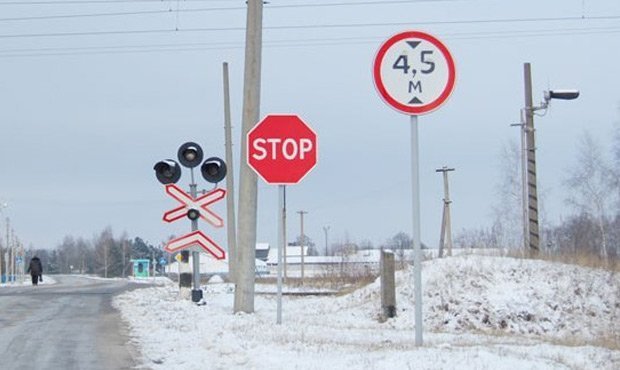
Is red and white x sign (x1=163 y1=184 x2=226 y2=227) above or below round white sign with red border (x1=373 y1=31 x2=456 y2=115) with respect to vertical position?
below

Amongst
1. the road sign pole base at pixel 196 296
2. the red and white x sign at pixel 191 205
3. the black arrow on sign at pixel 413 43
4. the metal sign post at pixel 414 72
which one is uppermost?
the black arrow on sign at pixel 413 43

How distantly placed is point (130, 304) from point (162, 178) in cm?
314

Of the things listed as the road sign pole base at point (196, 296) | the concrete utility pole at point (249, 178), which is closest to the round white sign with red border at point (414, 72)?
the concrete utility pole at point (249, 178)

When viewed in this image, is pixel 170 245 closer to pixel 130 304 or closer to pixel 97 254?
pixel 130 304

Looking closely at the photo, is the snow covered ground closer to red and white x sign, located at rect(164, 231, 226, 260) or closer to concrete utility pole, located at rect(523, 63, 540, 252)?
red and white x sign, located at rect(164, 231, 226, 260)

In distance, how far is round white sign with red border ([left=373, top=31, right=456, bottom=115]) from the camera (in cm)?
1062

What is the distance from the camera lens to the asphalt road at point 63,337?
11758 mm

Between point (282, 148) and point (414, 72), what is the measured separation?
12.4 ft

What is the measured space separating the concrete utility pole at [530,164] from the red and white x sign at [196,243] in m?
10.6

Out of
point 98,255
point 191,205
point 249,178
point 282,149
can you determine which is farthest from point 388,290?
point 98,255

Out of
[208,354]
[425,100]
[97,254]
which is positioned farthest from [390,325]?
[97,254]

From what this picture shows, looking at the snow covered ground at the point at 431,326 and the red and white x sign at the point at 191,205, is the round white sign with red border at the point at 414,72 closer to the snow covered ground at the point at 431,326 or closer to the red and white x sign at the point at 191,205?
the snow covered ground at the point at 431,326

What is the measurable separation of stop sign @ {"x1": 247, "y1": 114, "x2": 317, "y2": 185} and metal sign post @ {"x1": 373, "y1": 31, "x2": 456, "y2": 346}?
3.51 metres

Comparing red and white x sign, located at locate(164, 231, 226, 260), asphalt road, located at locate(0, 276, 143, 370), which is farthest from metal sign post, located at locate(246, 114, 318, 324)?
red and white x sign, located at locate(164, 231, 226, 260)
